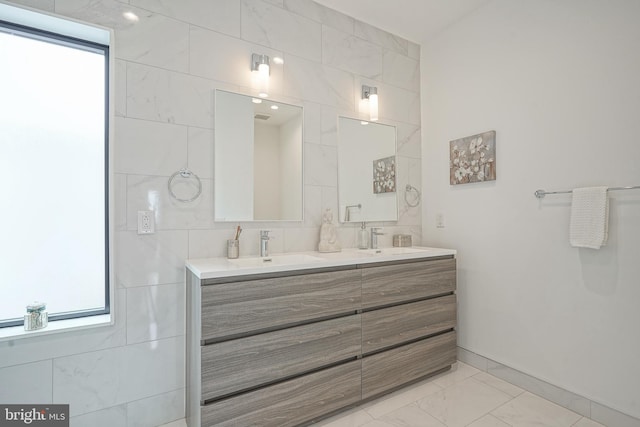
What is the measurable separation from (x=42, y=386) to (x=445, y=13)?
3416 millimetres

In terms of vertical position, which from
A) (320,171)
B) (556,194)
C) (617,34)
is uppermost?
(617,34)

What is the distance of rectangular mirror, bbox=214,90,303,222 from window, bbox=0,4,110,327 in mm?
635

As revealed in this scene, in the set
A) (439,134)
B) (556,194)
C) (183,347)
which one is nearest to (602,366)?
(556,194)

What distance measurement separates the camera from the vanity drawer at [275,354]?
1373 millimetres

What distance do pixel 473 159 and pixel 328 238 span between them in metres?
1.28

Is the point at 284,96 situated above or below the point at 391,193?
above

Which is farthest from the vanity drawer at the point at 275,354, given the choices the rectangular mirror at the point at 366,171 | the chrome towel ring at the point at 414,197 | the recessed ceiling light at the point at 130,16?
the recessed ceiling light at the point at 130,16

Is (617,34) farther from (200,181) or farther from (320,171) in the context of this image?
(200,181)

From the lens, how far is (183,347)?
5.67 ft

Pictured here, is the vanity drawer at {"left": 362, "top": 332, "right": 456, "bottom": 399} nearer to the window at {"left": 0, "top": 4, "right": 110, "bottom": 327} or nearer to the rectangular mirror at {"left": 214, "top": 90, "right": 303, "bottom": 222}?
the rectangular mirror at {"left": 214, "top": 90, "right": 303, "bottom": 222}

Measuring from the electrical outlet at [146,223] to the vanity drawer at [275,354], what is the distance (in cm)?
72

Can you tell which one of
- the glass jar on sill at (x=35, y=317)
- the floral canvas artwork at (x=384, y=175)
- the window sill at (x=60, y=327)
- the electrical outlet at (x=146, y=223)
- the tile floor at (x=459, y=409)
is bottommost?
the tile floor at (x=459, y=409)

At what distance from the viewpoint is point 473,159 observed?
233cm

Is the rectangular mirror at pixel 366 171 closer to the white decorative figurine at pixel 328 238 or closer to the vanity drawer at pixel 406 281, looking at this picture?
the white decorative figurine at pixel 328 238
